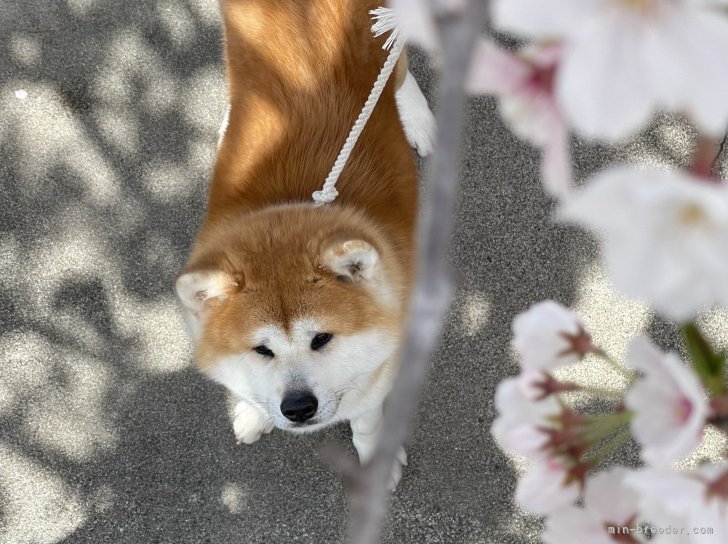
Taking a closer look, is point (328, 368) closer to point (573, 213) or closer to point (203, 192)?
point (203, 192)

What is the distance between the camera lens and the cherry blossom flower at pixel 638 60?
344 mm

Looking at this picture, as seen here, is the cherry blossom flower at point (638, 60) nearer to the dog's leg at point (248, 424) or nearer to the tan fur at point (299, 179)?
the tan fur at point (299, 179)

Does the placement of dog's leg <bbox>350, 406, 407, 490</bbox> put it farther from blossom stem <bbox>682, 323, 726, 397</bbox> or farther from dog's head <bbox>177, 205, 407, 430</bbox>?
blossom stem <bbox>682, 323, 726, 397</bbox>

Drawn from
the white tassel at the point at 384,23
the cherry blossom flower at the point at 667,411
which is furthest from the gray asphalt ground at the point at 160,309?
the cherry blossom flower at the point at 667,411

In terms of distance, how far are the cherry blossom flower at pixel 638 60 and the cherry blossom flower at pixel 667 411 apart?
0.68 ft

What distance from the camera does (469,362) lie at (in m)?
2.70

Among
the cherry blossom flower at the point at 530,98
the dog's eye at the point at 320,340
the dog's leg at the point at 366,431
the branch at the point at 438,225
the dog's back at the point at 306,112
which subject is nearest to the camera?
the branch at the point at 438,225

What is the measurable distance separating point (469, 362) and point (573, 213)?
2.39 meters

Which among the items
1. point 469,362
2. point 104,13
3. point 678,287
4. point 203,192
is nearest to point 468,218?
point 469,362

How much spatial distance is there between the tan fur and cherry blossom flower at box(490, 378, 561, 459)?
1.28m

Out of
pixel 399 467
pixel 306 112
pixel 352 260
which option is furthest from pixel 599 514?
pixel 399 467

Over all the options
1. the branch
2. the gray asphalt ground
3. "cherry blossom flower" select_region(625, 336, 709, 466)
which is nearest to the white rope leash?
the gray asphalt ground

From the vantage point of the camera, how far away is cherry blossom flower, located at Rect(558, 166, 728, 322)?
35cm

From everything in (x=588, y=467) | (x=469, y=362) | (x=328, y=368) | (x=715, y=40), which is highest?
(x=715, y=40)
